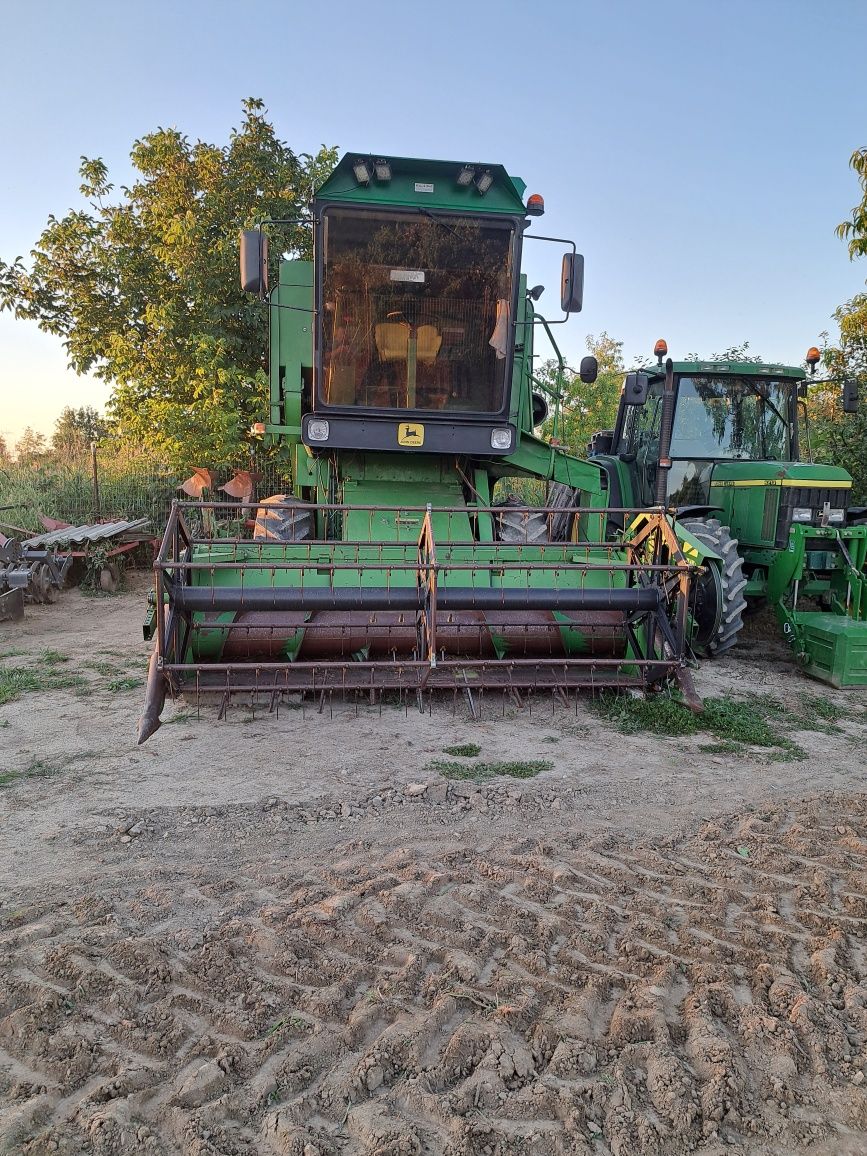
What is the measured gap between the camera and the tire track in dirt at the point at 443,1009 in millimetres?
1775

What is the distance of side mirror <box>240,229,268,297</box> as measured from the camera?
532 centimetres

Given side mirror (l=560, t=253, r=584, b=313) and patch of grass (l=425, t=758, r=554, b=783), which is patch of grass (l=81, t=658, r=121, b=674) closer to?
patch of grass (l=425, t=758, r=554, b=783)

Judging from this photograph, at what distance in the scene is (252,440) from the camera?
12664 millimetres

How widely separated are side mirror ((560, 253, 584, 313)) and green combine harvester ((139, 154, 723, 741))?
15mm

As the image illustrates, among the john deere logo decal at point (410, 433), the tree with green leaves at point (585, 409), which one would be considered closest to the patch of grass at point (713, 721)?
the john deere logo decal at point (410, 433)

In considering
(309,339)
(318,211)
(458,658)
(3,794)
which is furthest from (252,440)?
(3,794)

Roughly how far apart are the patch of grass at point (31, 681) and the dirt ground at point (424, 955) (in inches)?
54.7

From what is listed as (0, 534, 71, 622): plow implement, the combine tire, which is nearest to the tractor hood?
the combine tire

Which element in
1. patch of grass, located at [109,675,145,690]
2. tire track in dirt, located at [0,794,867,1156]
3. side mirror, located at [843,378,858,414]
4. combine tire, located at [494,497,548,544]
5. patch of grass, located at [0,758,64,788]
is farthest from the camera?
side mirror, located at [843,378,858,414]

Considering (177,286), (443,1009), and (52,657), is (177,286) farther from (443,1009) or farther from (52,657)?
(443,1009)

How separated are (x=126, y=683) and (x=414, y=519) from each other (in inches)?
102

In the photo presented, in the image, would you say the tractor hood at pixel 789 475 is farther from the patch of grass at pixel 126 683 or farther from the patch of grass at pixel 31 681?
the patch of grass at pixel 31 681

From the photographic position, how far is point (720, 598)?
6289 mm

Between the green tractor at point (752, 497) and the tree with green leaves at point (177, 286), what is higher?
the tree with green leaves at point (177, 286)
